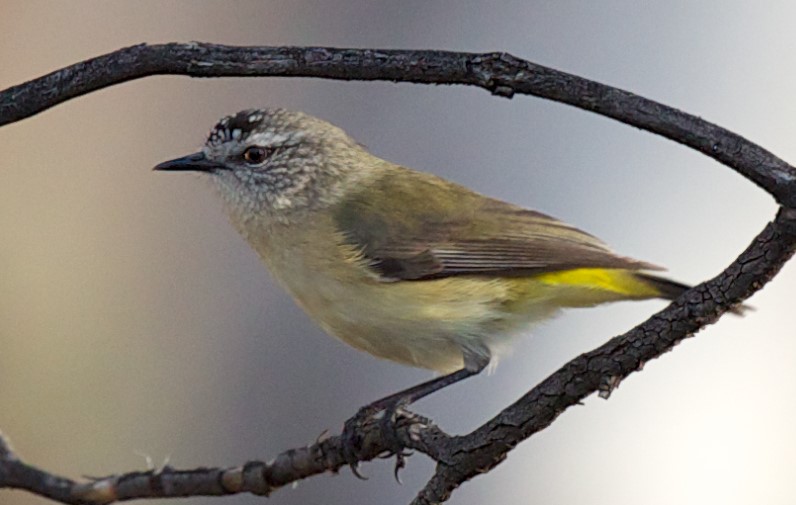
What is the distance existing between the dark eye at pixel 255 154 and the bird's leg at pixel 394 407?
81 centimetres

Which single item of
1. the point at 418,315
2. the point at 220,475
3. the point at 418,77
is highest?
the point at 418,315

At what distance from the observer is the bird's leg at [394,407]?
2.18m

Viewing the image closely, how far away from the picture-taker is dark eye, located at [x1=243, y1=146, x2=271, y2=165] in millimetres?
3109

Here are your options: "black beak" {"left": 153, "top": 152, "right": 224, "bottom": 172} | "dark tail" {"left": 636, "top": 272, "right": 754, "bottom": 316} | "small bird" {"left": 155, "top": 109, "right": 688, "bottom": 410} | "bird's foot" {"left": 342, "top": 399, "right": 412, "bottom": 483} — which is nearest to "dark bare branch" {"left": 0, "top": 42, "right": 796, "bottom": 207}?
"bird's foot" {"left": 342, "top": 399, "right": 412, "bottom": 483}

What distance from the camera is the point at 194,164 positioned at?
9.84 ft

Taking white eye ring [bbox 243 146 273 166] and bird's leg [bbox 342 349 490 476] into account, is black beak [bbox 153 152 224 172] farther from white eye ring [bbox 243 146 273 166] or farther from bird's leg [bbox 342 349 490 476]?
bird's leg [bbox 342 349 490 476]

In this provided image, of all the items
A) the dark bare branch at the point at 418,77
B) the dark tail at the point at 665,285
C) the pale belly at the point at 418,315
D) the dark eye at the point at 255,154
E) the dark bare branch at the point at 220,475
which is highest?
the dark eye at the point at 255,154

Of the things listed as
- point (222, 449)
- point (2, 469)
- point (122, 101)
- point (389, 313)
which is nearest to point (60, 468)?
point (222, 449)

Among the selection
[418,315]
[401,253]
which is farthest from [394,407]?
[401,253]

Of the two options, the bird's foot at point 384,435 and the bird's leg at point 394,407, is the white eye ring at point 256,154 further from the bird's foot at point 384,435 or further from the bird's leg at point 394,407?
the bird's foot at point 384,435

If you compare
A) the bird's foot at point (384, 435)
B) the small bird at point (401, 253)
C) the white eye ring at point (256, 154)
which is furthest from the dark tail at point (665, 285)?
the white eye ring at point (256, 154)

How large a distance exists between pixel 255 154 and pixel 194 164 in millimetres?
195

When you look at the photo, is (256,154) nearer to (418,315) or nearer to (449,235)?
(449,235)

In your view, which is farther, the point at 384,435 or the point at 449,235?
the point at 449,235
